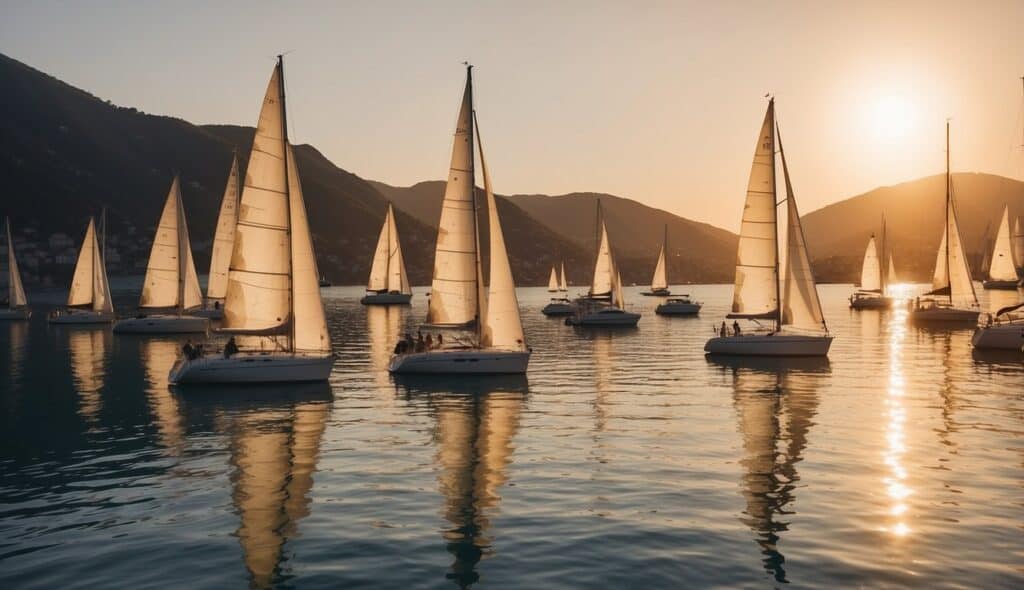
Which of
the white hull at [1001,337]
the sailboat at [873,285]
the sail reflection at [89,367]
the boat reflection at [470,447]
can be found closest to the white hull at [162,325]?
the sail reflection at [89,367]

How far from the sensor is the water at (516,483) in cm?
1497

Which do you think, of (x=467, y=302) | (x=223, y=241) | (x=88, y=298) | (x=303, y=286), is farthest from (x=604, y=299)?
(x=303, y=286)

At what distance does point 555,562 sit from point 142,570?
7.01 m

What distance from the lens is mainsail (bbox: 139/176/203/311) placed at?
72125 mm

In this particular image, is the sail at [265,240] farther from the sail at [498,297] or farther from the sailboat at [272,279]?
the sail at [498,297]

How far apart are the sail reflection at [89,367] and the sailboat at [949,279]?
65749 millimetres

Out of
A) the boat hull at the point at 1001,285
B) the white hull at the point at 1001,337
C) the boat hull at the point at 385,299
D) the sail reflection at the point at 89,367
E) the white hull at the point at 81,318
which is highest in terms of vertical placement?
the boat hull at the point at 1001,285

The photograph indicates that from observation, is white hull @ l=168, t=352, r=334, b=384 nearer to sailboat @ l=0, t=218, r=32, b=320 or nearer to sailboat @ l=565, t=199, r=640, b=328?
Answer: sailboat @ l=565, t=199, r=640, b=328

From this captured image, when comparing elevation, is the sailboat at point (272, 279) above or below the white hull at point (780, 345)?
above

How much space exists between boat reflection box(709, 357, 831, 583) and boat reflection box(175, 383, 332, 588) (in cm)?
914

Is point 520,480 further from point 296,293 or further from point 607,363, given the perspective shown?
point 607,363

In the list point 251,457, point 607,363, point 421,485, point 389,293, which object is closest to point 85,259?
point 389,293

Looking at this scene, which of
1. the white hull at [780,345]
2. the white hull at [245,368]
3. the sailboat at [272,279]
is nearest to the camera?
the sailboat at [272,279]

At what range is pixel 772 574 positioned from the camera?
14.4 m
